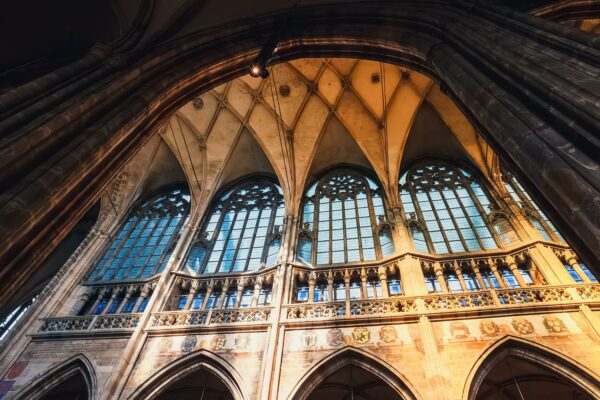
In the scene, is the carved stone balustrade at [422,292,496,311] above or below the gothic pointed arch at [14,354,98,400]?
above

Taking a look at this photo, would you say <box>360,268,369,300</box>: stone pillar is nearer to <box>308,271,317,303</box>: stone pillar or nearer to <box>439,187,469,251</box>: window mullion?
<box>308,271,317,303</box>: stone pillar

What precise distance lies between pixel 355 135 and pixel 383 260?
5958 millimetres

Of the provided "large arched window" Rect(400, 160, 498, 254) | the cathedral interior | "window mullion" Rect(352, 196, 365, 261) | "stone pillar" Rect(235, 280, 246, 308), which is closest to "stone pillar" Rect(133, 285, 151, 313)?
the cathedral interior

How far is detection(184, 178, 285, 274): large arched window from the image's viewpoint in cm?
1079

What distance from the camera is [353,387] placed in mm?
8125

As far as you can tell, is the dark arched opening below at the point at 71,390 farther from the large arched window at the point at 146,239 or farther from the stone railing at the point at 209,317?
the large arched window at the point at 146,239

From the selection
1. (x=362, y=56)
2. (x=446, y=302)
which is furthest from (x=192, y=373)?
(x=362, y=56)

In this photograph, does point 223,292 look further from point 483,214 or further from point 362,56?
point 483,214

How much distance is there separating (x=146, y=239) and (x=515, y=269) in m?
11.1

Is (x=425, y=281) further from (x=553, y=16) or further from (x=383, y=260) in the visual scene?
(x=553, y=16)

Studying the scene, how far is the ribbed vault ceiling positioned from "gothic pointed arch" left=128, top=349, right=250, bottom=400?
6153 mm

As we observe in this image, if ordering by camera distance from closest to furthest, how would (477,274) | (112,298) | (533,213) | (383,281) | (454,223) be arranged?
(477,274), (383,281), (112,298), (533,213), (454,223)

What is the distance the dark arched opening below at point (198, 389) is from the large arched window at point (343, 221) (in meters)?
3.88

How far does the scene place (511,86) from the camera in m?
4.22
